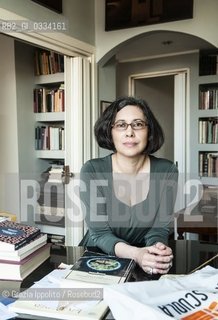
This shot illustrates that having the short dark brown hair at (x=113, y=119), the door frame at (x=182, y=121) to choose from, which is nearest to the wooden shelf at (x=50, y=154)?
the door frame at (x=182, y=121)

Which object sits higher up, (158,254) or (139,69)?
(139,69)

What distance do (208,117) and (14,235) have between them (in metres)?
3.54

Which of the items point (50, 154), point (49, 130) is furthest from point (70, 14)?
point (50, 154)

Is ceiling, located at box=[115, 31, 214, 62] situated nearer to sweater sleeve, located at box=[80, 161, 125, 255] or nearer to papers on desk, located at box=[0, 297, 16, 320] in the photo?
sweater sleeve, located at box=[80, 161, 125, 255]

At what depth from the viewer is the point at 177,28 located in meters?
2.69

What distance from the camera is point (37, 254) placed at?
38.2 inches

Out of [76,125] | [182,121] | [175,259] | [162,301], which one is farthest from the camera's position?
[182,121]

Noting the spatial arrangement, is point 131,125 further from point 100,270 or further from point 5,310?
point 5,310

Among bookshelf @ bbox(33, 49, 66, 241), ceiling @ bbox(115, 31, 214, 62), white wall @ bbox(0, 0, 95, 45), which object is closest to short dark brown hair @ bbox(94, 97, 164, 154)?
white wall @ bbox(0, 0, 95, 45)

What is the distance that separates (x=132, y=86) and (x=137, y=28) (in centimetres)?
209

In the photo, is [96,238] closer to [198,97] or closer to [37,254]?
[37,254]

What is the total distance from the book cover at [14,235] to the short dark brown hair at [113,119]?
520 mm

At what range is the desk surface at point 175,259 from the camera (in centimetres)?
89

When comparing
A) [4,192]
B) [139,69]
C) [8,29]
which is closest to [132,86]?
[139,69]
